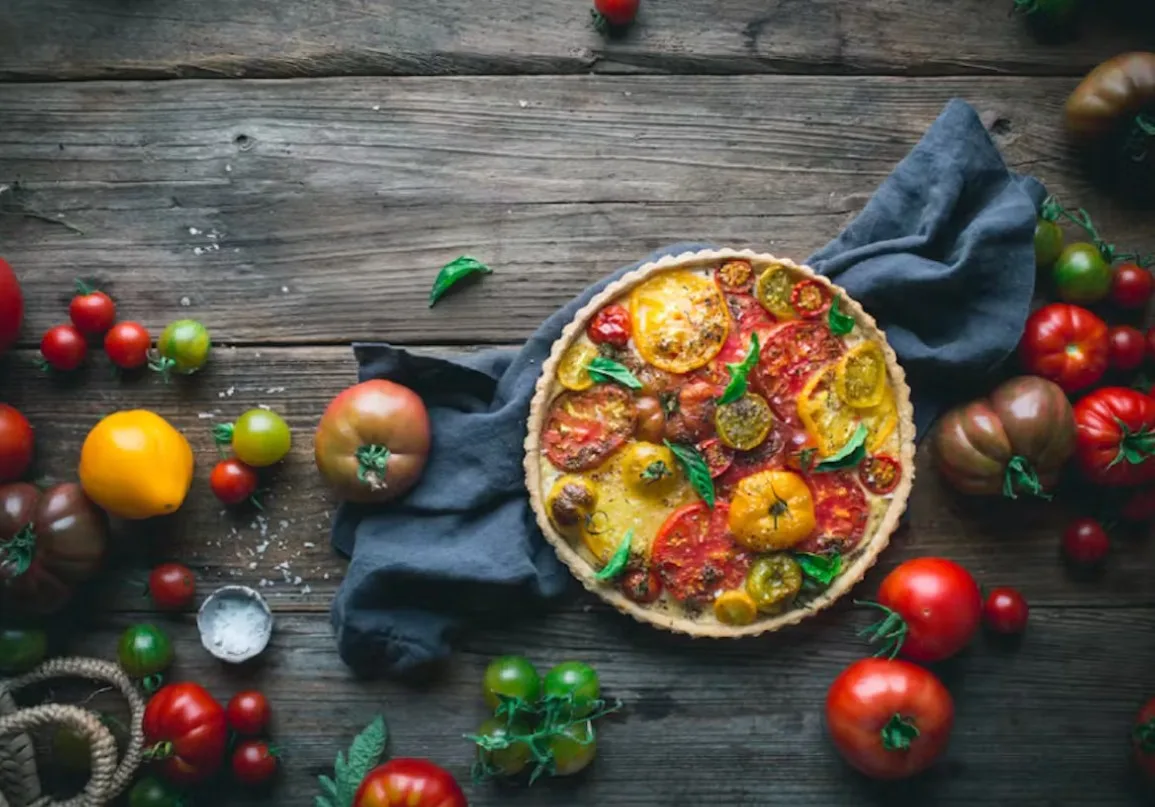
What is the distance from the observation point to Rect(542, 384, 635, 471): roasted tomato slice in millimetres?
2535

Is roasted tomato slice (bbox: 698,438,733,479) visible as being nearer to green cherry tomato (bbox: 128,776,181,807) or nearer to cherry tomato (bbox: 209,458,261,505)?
cherry tomato (bbox: 209,458,261,505)

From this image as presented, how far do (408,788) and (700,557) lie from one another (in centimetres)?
77

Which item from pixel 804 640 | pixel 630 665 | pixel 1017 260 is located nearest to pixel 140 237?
pixel 630 665

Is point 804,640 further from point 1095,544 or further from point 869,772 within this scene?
point 1095,544

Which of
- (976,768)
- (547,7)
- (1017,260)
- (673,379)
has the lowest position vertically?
(976,768)

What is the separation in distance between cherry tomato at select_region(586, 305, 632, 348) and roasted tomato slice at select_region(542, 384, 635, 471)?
9 cm

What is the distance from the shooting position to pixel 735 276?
8.39 ft

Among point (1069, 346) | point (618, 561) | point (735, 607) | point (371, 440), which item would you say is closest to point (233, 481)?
point (371, 440)

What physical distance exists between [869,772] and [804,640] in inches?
12.3

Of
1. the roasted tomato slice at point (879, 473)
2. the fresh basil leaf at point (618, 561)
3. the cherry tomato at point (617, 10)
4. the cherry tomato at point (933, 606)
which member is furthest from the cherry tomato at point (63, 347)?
the cherry tomato at point (933, 606)

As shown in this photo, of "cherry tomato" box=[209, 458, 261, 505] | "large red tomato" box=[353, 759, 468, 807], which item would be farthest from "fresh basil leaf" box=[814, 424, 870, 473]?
"cherry tomato" box=[209, 458, 261, 505]

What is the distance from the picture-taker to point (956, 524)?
2756 millimetres

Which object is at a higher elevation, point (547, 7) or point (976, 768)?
point (547, 7)

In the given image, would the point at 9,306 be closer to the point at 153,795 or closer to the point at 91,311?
the point at 91,311
